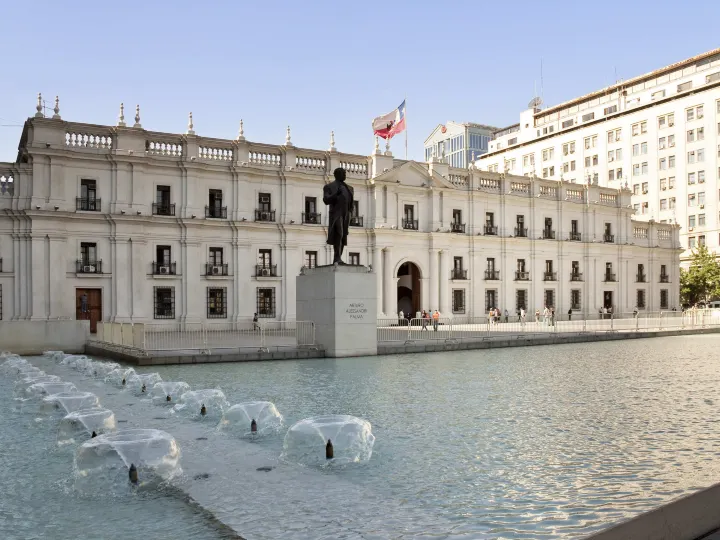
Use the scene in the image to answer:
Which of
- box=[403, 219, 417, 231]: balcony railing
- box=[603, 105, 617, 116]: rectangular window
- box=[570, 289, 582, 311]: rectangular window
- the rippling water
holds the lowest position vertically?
the rippling water

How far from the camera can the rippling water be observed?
493 cm

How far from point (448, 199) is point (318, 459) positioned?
41179mm

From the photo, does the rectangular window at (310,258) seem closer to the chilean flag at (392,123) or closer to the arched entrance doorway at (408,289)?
the arched entrance doorway at (408,289)

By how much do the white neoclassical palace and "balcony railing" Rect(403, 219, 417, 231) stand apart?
80mm

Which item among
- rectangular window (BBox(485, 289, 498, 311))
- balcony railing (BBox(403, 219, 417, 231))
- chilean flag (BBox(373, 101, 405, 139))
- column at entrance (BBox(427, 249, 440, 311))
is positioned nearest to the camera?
chilean flag (BBox(373, 101, 405, 139))

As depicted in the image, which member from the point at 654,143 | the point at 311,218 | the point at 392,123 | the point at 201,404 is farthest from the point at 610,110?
the point at 201,404

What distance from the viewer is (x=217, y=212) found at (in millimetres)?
38531

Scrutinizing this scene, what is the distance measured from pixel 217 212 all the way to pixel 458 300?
18.9m

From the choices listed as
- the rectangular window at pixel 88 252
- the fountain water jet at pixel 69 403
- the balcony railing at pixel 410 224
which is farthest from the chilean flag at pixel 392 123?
the fountain water jet at pixel 69 403

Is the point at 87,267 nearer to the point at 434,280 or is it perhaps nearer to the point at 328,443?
the point at 434,280

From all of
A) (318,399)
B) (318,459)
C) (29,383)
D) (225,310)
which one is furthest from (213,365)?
(225,310)

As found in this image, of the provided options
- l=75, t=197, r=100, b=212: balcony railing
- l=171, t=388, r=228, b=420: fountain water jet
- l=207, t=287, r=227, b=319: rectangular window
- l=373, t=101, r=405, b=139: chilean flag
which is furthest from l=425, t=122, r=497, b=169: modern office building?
l=171, t=388, r=228, b=420: fountain water jet

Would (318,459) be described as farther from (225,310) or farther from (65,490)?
(225,310)

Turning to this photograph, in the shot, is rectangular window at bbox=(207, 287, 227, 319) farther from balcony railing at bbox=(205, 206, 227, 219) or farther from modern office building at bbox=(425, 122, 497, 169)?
modern office building at bbox=(425, 122, 497, 169)
